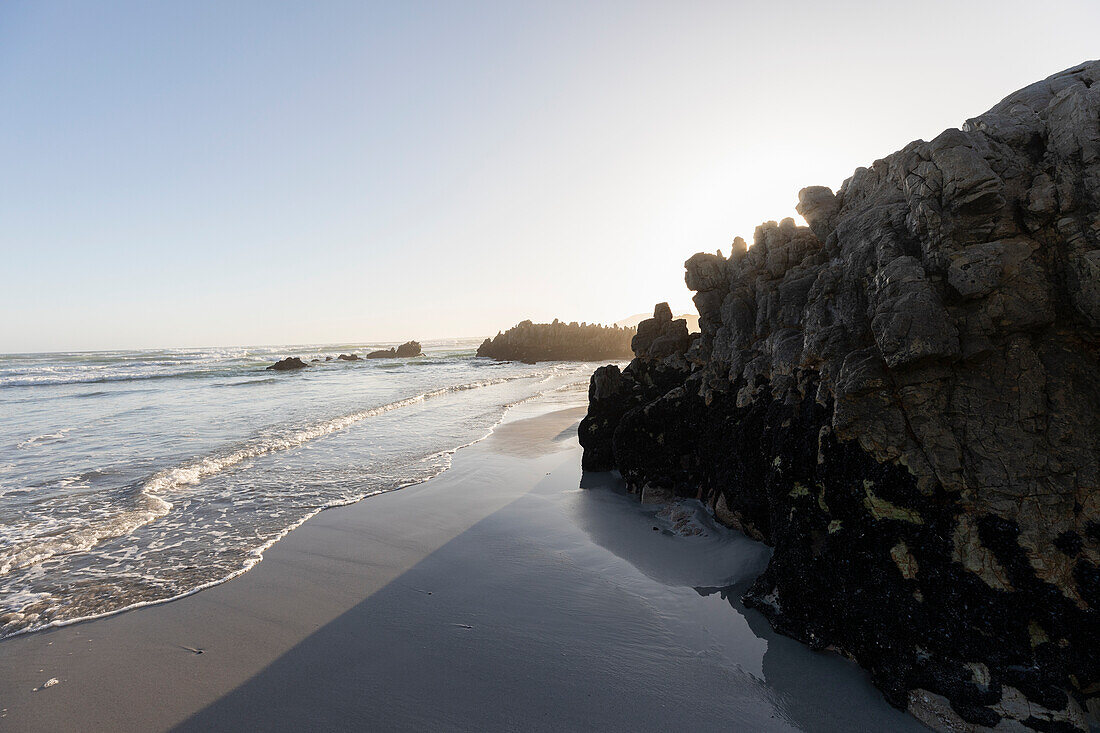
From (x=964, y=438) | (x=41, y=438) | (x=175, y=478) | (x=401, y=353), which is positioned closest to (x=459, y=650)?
(x=964, y=438)

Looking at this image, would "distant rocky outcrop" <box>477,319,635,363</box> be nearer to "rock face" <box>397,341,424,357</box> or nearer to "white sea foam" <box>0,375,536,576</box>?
"rock face" <box>397,341,424,357</box>

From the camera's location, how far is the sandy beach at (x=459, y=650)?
15.4 ft

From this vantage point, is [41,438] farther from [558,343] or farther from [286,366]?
[558,343]

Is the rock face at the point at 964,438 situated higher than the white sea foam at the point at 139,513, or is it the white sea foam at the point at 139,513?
the rock face at the point at 964,438

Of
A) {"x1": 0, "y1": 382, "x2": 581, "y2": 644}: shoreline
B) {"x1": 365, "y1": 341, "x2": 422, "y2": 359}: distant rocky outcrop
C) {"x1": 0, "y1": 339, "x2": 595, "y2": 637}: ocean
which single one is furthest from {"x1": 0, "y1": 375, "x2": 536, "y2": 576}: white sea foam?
{"x1": 365, "y1": 341, "x2": 422, "y2": 359}: distant rocky outcrop

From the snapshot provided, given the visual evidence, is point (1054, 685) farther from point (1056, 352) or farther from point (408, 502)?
point (408, 502)

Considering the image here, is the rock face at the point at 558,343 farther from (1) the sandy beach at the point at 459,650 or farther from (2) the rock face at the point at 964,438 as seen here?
(2) the rock face at the point at 964,438

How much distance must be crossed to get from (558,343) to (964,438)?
7565cm

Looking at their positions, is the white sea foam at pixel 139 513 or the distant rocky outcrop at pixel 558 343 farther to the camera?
the distant rocky outcrop at pixel 558 343

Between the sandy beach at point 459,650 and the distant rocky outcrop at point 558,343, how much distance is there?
70.8 meters

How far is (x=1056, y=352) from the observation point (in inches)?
201

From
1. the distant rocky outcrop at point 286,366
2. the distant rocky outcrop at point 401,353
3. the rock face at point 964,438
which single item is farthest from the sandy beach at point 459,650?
the distant rocky outcrop at point 401,353

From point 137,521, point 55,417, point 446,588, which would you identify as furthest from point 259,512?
point 55,417

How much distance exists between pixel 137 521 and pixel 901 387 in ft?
48.4
